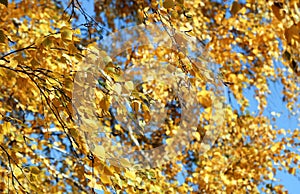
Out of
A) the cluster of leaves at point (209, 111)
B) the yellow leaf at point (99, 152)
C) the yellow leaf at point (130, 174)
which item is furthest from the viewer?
the cluster of leaves at point (209, 111)

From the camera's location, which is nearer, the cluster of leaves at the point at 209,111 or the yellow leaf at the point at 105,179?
the yellow leaf at the point at 105,179

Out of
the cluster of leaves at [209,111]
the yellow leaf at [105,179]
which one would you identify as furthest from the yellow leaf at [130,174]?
the cluster of leaves at [209,111]

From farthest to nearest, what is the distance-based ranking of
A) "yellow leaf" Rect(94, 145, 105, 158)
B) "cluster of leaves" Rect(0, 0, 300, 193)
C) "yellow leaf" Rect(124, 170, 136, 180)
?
1. "cluster of leaves" Rect(0, 0, 300, 193)
2. "yellow leaf" Rect(124, 170, 136, 180)
3. "yellow leaf" Rect(94, 145, 105, 158)

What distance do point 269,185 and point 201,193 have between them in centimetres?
77

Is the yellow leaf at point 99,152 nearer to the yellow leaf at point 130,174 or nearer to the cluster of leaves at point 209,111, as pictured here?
the yellow leaf at point 130,174

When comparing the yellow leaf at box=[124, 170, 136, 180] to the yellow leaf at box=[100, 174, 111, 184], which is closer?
the yellow leaf at box=[100, 174, 111, 184]

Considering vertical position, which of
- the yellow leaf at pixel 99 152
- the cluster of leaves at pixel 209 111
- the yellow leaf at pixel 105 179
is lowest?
the yellow leaf at pixel 105 179

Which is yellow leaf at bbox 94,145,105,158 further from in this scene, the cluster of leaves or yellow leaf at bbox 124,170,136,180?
the cluster of leaves

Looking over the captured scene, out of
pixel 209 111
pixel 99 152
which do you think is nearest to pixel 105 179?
pixel 99 152

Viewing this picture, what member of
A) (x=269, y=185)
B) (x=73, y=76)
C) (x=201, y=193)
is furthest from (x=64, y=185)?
(x=73, y=76)

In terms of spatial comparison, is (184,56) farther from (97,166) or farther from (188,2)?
(188,2)

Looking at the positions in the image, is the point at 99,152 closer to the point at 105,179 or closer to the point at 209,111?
the point at 105,179

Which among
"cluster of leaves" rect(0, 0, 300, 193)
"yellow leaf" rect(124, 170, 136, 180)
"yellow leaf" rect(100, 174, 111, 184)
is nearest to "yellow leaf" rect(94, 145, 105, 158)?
"yellow leaf" rect(100, 174, 111, 184)

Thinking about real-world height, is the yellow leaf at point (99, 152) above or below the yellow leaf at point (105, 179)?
above
